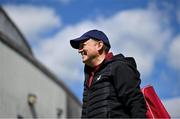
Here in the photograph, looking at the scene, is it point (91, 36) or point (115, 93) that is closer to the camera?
point (115, 93)

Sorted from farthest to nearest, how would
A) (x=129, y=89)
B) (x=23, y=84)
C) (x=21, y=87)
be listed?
(x=23, y=84) < (x=21, y=87) < (x=129, y=89)

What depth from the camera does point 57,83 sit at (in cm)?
2311

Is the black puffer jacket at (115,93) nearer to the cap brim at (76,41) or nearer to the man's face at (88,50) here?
the man's face at (88,50)

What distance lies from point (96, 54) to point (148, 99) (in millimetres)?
494

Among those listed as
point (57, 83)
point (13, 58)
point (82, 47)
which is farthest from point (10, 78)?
point (82, 47)

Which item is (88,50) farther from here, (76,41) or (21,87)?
(21,87)

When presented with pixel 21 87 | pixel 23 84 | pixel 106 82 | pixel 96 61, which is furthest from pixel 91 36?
pixel 23 84

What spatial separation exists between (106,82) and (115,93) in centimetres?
Result: 10

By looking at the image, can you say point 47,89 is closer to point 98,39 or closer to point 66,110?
point 66,110

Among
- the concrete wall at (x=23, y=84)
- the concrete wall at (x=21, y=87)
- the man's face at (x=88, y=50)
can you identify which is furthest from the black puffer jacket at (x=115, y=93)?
the concrete wall at (x=21, y=87)

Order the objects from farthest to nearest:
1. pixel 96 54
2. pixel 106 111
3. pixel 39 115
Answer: pixel 39 115, pixel 96 54, pixel 106 111

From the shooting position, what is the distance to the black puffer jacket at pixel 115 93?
3.63 metres

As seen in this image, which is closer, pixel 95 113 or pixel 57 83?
pixel 95 113

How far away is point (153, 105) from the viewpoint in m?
3.73
